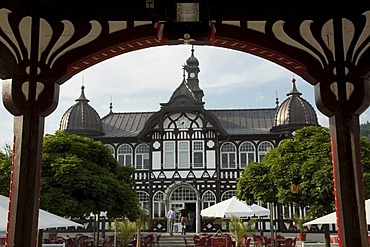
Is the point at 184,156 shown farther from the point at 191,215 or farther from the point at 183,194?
the point at 191,215

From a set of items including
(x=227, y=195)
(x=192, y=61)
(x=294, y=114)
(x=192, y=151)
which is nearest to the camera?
(x=227, y=195)

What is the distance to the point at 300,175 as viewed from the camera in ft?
43.8

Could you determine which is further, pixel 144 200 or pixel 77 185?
pixel 144 200

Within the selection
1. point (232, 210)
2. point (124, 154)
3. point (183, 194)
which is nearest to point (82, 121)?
point (124, 154)

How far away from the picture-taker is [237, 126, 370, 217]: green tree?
12422mm

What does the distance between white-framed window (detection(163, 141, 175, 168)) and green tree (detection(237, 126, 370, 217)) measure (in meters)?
12.0

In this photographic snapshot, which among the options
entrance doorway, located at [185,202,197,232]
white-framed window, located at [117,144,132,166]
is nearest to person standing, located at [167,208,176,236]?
entrance doorway, located at [185,202,197,232]

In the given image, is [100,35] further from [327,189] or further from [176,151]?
[176,151]

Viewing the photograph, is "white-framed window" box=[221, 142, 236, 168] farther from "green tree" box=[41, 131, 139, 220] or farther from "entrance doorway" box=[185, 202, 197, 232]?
"green tree" box=[41, 131, 139, 220]

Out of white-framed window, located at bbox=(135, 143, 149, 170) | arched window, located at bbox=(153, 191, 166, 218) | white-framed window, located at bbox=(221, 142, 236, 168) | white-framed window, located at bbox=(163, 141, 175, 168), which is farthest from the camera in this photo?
white-framed window, located at bbox=(135, 143, 149, 170)

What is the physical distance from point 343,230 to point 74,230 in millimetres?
24251

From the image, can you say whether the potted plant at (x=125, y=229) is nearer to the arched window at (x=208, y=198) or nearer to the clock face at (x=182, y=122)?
the arched window at (x=208, y=198)

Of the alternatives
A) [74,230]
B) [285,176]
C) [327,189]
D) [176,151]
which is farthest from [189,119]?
[327,189]

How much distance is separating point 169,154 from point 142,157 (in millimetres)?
1662
